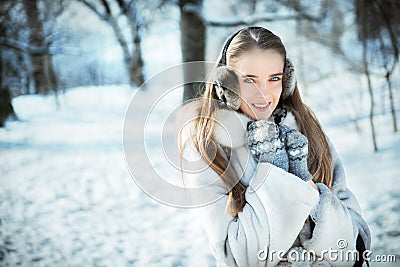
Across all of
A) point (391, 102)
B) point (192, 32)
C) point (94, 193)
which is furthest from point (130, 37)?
Answer: point (391, 102)

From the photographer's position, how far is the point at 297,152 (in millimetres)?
820

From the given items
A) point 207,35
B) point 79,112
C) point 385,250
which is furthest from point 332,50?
point 79,112

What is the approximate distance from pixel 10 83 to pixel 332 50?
183 cm

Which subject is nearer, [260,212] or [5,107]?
[260,212]

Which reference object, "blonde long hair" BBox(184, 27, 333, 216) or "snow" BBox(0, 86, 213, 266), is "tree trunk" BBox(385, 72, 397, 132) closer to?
"snow" BBox(0, 86, 213, 266)

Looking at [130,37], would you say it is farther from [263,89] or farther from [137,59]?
[263,89]

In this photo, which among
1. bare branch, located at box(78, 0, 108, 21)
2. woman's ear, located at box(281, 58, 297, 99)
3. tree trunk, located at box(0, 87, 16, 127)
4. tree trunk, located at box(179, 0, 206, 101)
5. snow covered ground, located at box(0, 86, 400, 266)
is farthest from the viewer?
bare branch, located at box(78, 0, 108, 21)

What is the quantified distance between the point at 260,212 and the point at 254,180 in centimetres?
6

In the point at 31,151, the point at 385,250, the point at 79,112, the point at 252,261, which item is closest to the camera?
the point at 252,261

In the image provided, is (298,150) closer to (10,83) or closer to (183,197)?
(183,197)

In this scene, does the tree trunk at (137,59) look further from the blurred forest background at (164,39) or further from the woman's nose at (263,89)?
the woman's nose at (263,89)

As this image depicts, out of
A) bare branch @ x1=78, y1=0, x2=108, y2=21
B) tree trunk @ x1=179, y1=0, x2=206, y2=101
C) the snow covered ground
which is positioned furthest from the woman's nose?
bare branch @ x1=78, y1=0, x2=108, y2=21

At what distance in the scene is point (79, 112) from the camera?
2.42 metres

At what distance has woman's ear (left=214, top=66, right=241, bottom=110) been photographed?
0.85 metres
